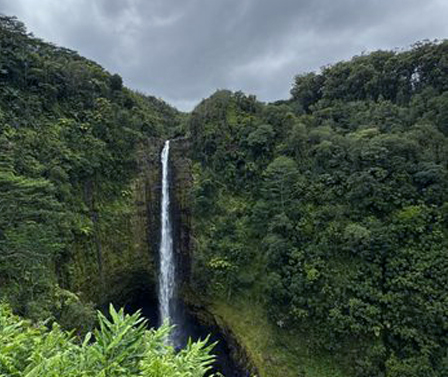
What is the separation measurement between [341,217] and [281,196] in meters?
3.06

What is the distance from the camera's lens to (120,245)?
1700 centimetres

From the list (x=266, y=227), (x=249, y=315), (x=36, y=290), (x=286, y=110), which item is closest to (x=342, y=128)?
(x=286, y=110)

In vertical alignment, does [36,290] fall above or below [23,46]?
below

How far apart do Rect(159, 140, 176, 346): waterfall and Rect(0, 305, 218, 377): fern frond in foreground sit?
15184mm

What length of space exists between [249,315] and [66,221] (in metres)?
9.30

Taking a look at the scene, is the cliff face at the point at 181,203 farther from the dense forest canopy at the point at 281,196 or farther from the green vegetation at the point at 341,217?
the green vegetation at the point at 341,217

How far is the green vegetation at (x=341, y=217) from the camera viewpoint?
11.5 metres

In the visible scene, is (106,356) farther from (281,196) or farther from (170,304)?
(170,304)

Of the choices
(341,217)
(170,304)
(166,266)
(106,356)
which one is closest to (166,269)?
(166,266)

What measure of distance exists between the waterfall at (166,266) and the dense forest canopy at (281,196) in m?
1.85

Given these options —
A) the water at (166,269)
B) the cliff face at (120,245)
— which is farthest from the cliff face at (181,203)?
the cliff face at (120,245)

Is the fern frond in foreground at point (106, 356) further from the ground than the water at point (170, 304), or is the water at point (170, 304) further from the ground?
the fern frond in foreground at point (106, 356)

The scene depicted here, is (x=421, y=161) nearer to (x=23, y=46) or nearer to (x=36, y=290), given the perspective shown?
(x=36, y=290)

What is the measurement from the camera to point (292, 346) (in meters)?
12.5
